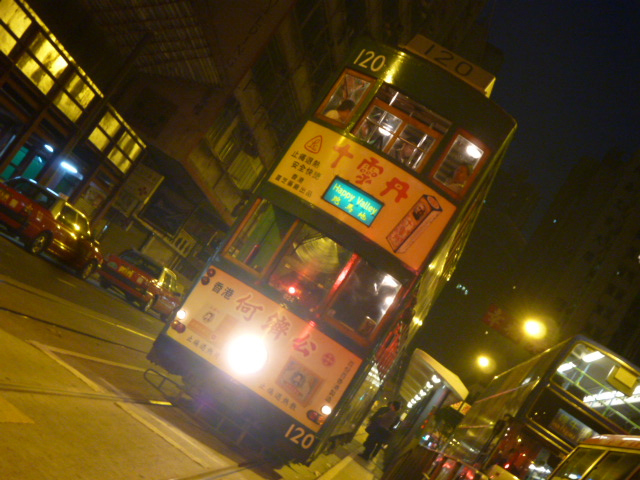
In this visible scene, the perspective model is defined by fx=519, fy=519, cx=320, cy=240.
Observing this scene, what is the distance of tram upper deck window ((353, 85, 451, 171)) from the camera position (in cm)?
804

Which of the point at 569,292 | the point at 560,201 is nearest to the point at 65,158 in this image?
the point at 569,292

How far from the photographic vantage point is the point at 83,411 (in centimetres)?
489

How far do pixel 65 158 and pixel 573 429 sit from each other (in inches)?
743

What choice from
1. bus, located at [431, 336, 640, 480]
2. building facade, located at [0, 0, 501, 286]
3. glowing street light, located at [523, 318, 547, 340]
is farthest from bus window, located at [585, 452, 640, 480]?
building facade, located at [0, 0, 501, 286]

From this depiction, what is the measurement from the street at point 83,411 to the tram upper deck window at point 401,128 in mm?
4824

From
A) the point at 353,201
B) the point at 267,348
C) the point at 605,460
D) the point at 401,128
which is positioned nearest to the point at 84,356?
the point at 267,348

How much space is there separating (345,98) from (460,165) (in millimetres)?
2122

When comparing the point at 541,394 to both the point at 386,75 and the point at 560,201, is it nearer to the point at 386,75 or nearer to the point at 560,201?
the point at 386,75

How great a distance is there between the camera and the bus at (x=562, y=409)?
14.2 metres

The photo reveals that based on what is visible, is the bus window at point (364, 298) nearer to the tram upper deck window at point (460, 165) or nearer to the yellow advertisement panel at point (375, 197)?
the yellow advertisement panel at point (375, 197)

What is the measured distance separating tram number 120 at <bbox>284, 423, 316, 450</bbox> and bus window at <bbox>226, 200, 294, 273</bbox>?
90.3 inches

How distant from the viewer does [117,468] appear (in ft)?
13.6

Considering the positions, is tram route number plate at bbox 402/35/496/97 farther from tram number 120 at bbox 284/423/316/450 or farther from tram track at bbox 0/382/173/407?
tram track at bbox 0/382/173/407

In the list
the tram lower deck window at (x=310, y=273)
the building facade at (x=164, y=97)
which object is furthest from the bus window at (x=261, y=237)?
the building facade at (x=164, y=97)
